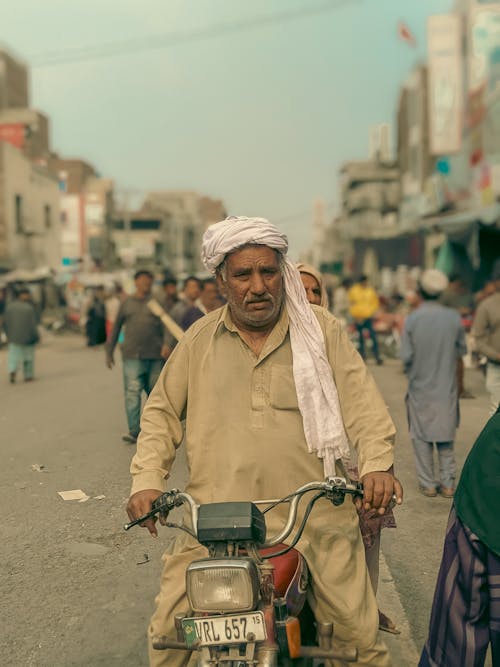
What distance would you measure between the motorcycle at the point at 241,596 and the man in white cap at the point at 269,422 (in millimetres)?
215

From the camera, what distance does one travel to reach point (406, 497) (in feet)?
22.3

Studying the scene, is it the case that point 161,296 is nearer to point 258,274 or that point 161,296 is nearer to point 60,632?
point 60,632

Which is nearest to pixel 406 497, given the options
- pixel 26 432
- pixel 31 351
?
pixel 26 432

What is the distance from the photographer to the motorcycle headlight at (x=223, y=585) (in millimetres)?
2209

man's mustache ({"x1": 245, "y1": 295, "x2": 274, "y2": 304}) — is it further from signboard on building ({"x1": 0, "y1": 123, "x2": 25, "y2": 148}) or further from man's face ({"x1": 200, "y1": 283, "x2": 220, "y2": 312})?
signboard on building ({"x1": 0, "y1": 123, "x2": 25, "y2": 148})

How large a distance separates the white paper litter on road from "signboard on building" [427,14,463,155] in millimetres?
17816

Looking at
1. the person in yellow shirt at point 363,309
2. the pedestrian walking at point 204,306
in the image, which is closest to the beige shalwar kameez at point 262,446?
the pedestrian walking at point 204,306

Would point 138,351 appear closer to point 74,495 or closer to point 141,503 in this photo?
point 74,495

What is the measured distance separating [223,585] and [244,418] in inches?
27.6

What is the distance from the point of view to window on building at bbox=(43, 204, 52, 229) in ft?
152

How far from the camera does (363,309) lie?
16.8 m

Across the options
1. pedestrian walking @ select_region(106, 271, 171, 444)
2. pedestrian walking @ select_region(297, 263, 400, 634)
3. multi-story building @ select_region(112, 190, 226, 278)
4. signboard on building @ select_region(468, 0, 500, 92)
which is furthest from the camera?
multi-story building @ select_region(112, 190, 226, 278)

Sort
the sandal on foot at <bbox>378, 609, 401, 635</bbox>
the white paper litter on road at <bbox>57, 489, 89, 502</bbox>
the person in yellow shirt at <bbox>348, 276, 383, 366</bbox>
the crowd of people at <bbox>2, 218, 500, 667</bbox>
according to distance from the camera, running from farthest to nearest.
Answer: the person in yellow shirt at <bbox>348, 276, 383, 366</bbox>, the white paper litter on road at <bbox>57, 489, 89, 502</bbox>, the sandal on foot at <bbox>378, 609, 401, 635</bbox>, the crowd of people at <bbox>2, 218, 500, 667</bbox>

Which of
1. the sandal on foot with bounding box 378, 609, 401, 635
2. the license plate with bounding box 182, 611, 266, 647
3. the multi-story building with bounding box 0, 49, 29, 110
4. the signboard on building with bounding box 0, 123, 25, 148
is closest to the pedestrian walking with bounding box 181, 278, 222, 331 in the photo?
Answer: the sandal on foot with bounding box 378, 609, 401, 635
